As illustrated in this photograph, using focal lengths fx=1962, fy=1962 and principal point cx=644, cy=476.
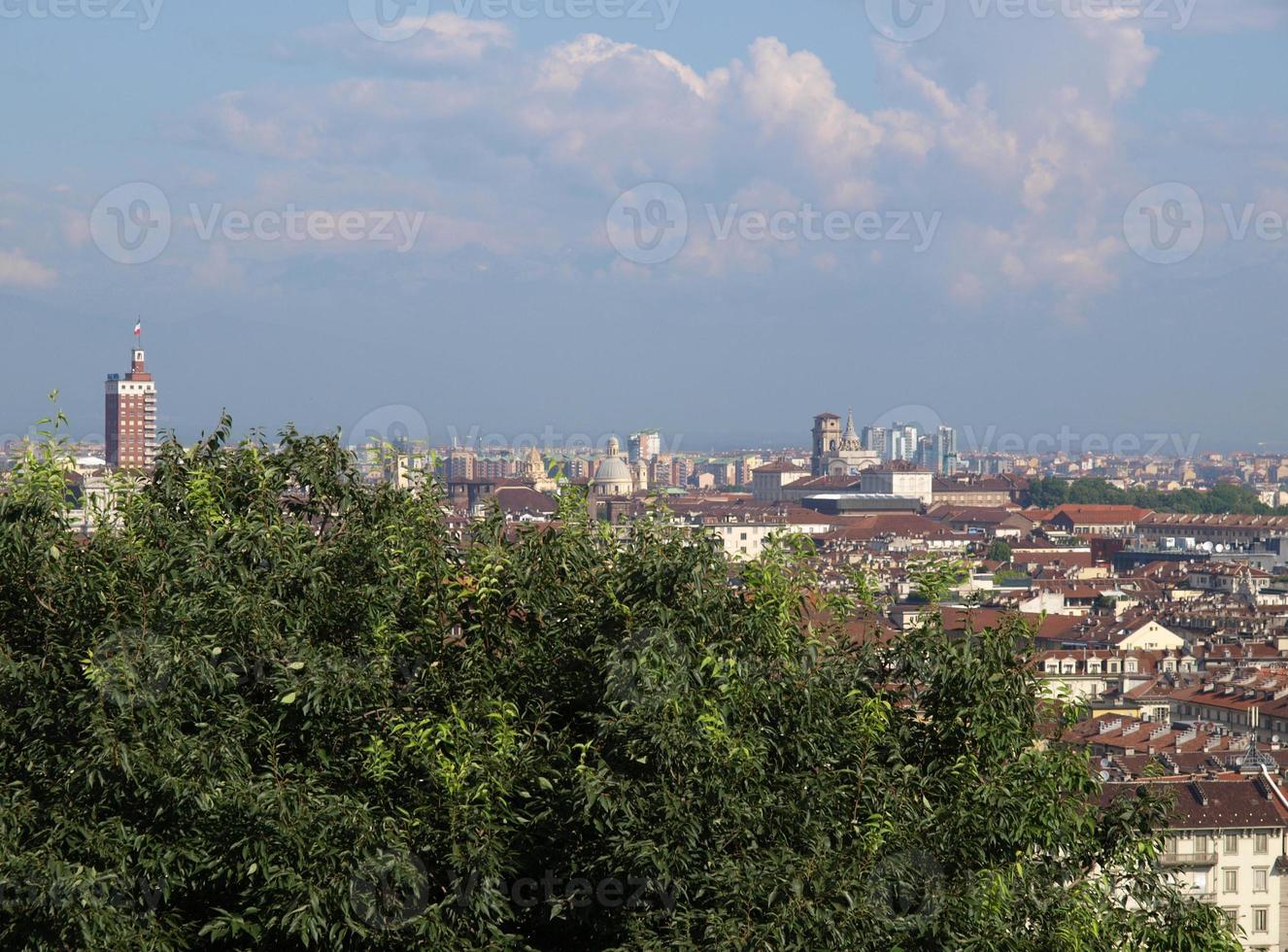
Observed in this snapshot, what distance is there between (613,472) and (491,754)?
108 metres

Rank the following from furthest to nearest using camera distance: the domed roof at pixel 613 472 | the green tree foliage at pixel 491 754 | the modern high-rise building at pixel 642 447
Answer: the modern high-rise building at pixel 642 447
the domed roof at pixel 613 472
the green tree foliage at pixel 491 754

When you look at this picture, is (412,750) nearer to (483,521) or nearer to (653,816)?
(653,816)

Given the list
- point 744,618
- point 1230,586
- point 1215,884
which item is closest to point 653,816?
point 744,618

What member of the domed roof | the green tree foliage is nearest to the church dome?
the domed roof

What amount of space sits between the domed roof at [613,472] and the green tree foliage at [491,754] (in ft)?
341

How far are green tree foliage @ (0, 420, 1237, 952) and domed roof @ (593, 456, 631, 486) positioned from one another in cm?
10384

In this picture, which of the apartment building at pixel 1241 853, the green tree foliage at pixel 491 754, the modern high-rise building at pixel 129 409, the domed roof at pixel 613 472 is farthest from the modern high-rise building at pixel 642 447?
the green tree foliage at pixel 491 754

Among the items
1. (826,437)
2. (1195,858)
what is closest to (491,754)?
(1195,858)

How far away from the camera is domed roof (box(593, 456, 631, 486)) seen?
11388 cm

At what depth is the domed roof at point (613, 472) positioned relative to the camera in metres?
114

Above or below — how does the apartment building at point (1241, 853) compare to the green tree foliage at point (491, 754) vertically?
below

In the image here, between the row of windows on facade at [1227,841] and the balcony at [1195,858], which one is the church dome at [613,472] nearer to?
the row of windows on facade at [1227,841]

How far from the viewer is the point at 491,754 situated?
6.96m

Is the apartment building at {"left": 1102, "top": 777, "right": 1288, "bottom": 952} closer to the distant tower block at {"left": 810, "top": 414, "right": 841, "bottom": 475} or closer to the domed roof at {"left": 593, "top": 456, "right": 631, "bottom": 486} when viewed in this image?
the domed roof at {"left": 593, "top": 456, "right": 631, "bottom": 486}
